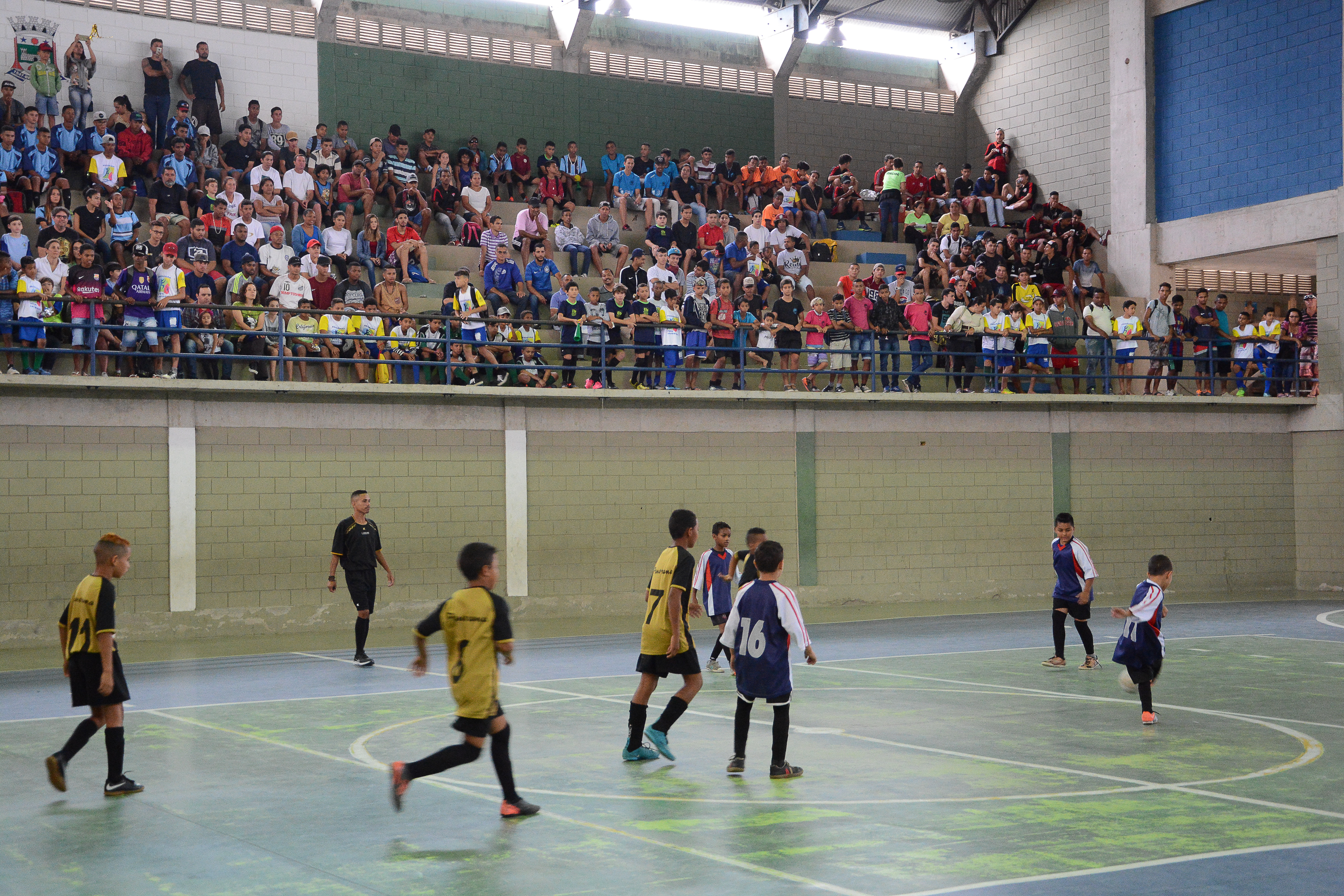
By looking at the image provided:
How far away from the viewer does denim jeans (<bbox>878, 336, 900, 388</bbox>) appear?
25719mm

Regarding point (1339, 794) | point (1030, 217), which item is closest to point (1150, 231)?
point (1030, 217)

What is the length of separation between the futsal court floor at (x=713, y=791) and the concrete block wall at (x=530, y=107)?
1831 cm

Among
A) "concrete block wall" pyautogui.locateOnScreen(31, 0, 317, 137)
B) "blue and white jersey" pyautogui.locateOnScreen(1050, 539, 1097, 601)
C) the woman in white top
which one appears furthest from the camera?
"concrete block wall" pyautogui.locateOnScreen(31, 0, 317, 137)

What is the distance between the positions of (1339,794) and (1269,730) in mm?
2700

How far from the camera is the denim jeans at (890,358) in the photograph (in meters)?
25.7

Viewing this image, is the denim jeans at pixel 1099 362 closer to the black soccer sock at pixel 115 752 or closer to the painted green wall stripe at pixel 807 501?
Result: the painted green wall stripe at pixel 807 501

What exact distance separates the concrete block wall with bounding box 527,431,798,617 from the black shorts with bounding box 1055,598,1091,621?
8.89m

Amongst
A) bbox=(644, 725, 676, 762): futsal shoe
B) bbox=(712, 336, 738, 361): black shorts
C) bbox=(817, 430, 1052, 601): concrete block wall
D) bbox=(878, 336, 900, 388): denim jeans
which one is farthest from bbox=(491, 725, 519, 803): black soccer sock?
bbox=(878, 336, 900, 388): denim jeans

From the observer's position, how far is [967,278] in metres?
27.1

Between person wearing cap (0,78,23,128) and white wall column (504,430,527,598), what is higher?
person wearing cap (0,78,23,128)

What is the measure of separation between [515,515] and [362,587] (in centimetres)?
631

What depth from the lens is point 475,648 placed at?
8.46 meters

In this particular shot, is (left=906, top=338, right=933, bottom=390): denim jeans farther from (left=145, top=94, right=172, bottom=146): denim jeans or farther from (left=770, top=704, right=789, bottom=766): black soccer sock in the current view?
(left=770, top=704, right=789, bottom=766): black soccer sock

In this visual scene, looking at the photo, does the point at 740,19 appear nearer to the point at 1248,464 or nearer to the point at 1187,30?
the point at 1187,30
